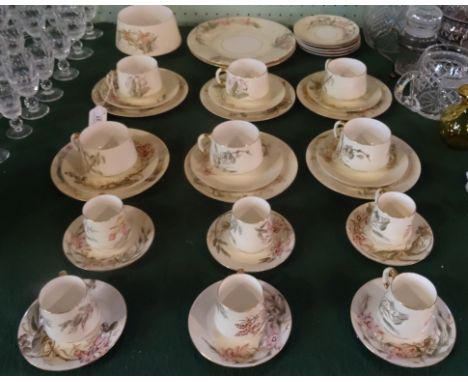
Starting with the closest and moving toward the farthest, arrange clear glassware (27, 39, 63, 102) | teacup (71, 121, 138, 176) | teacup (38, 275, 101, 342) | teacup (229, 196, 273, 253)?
teacup (38, 275, 101, 342)
teacup (229, 196, 273, 253)
teacup (71, 121, 138, 176)
clear glassware (27, 39, 63, 102)

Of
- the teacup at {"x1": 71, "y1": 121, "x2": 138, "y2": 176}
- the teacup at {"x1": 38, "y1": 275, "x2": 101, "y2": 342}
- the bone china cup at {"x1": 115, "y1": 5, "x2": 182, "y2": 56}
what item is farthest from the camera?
the bone china cup at {"x1": 115, "y1": 5, "x2": 182, "y2": 56}

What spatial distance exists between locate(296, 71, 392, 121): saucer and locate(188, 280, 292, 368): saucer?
46 cm

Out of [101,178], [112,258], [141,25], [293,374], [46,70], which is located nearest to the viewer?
[293,374]

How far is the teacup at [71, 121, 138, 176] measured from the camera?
875mm

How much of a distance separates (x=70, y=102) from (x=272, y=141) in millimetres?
444

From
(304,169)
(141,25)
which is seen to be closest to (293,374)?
(304,169)

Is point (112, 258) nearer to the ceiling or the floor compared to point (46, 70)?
nearer to the floor

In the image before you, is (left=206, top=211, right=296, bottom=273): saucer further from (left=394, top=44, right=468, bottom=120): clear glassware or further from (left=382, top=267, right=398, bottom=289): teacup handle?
(left=394, top=44, right=468, bottom=120): clear glassware

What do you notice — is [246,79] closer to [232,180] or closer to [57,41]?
[232,180]

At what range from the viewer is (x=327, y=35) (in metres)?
1.25

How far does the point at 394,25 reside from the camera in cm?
122

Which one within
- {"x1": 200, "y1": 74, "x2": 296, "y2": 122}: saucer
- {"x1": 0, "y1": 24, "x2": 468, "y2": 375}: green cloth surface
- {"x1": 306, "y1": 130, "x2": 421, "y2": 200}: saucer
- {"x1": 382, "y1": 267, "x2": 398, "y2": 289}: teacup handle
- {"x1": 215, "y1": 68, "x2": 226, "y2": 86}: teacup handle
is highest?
{"x1": 215, "y1": 68, "x2": 226, "y2": 86}: teacup handle

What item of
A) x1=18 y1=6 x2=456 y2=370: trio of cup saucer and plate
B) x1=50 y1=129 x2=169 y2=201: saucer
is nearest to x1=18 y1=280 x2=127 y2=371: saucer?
x1=18 y1=6 x2=456 y2=370: trio of cup saucer and plate

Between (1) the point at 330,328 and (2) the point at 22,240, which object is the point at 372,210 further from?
(2) the point at 22,240
